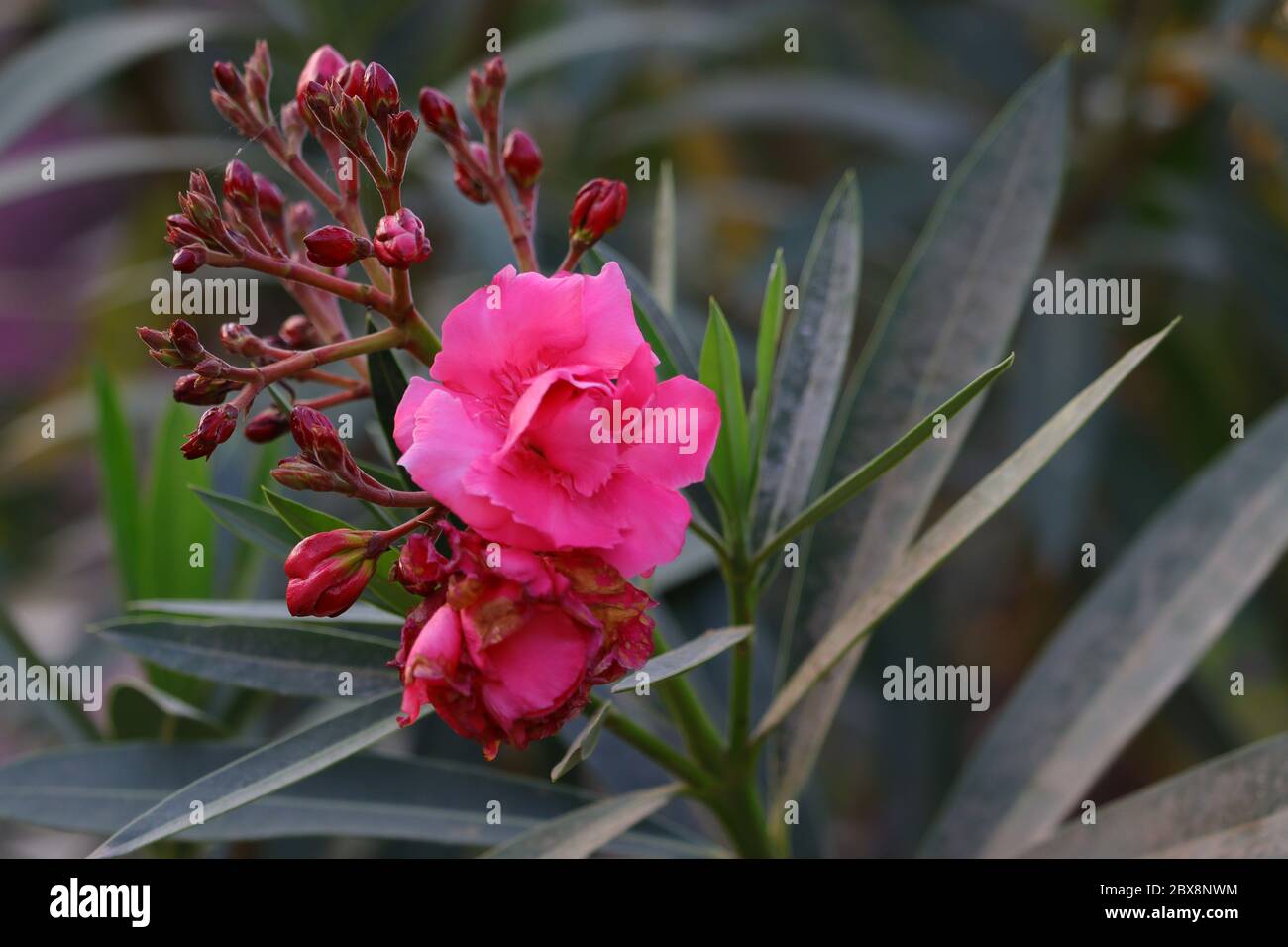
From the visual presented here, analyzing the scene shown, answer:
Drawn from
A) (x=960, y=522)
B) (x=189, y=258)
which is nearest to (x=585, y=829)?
(x=960, y=522)

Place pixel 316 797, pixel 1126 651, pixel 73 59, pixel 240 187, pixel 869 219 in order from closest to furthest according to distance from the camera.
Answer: pixel 240 187 < pixel 316 797 < pixel 1126 651 < pixel 73 59 < pixel 869 219

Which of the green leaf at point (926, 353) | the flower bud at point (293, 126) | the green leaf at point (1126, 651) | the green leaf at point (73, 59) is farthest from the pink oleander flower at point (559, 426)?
the green leaf at point (73, 59)

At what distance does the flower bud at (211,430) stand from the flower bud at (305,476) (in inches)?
1.2

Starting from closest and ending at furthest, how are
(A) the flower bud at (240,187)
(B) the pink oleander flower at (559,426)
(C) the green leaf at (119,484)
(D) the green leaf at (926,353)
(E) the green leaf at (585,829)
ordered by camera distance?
(B) the pink oleander flower at (559,426) → (A) the flower bud at (240,187) → (E) the green leaf at (585,829) → (D) the green leaf at (926,353) → (C) the green leaf at (119,484)

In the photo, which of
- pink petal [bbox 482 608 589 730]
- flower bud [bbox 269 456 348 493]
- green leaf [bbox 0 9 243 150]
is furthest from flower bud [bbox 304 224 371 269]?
green leaf [bbox 0 9 243 150]

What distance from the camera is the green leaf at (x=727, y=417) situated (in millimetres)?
673

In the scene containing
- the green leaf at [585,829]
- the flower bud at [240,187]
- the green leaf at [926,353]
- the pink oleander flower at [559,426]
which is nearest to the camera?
the pink oleander flower at [559,426]

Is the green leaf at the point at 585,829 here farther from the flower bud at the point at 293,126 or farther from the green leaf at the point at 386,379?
the flower bud at the point at 293,126

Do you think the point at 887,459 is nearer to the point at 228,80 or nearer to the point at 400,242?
the point at 400,242

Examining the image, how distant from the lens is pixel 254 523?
69cm

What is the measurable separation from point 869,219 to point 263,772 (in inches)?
52.4

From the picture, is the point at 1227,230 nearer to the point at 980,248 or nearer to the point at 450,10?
the point at 980,248

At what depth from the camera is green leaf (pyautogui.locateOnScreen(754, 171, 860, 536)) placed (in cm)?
75
